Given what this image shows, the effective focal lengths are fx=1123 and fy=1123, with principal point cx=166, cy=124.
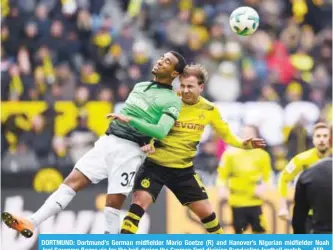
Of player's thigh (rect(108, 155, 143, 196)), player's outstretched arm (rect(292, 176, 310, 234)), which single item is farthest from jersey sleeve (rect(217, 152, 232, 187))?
player's outstretched arm (rect(292, 176, 310, 234))

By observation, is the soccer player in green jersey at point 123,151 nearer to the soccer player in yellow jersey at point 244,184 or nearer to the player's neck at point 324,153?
the player's neck at point 324,153

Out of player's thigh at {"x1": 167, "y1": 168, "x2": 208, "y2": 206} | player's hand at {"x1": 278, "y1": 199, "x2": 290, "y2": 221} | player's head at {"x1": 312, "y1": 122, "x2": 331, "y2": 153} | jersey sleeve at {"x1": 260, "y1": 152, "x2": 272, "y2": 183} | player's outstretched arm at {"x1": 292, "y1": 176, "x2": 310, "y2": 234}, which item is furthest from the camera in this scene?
jersey sleeve at {"x1": 260, "y1": 152, "x2": 272, "y2": 183}

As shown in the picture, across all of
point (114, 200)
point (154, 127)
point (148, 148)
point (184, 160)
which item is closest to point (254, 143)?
point (184, 160)

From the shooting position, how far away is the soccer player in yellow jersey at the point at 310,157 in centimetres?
1227

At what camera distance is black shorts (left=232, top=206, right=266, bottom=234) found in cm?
1424

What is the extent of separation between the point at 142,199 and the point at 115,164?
18.5 inches

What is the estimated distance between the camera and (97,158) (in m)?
10.6

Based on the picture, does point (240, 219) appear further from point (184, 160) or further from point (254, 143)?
point (184, 160)

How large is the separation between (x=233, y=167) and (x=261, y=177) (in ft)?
1.33

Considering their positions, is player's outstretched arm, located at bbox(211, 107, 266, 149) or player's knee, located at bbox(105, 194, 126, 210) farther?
player's outstretched arm, located at bbox(211, 107, 266, 149)

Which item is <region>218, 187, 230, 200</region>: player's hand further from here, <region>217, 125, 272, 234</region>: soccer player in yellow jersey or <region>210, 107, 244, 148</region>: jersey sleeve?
<region>210, 107, 244, 148</region>: jersey sleeve

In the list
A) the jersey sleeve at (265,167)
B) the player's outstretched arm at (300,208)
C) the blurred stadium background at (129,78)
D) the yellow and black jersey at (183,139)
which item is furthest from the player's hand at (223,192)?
the player's outstretched arm at (300,208)

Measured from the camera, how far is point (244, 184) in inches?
562

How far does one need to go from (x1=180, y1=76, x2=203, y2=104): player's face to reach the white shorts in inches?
29.0
